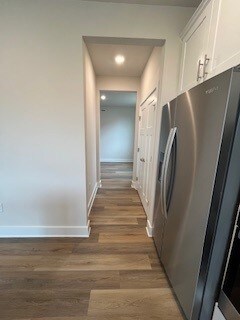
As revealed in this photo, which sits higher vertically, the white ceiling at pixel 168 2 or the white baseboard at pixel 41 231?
the white ceiling at pixel 168 2

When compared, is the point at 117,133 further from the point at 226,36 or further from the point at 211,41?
the point at 226,36

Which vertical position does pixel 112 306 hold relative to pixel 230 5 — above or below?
below

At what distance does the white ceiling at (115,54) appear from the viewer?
248 cm

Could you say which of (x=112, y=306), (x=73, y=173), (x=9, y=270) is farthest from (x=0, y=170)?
(x=112, y=306)

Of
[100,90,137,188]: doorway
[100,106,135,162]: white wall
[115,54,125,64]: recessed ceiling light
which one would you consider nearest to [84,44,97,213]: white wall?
[115,54,125,64]: recessed ceiling light

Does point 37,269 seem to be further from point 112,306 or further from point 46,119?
point 46,119

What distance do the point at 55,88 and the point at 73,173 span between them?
1010mm

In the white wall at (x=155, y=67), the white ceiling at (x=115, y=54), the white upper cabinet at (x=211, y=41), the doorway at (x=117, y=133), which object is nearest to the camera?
the white upper cabinet at (x=211, y=41)

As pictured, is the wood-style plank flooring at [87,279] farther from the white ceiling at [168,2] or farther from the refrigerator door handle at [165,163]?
the white ceiling at [168,2]

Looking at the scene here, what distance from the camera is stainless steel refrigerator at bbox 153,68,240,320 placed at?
0.86 meters

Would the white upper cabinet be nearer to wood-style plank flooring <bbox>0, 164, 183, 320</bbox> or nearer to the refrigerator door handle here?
the refrigerator door handle

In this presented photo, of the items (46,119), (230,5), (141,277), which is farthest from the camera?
(46,119)

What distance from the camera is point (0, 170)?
2080 mm

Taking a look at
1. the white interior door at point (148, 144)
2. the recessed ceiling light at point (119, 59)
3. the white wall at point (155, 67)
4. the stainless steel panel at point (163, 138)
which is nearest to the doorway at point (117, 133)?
the white interior door at point (148, 144)
